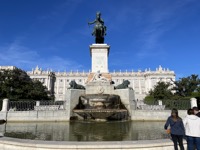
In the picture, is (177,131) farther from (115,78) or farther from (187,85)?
(115,78)

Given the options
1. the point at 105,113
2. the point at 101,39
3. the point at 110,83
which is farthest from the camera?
the point at 101,39

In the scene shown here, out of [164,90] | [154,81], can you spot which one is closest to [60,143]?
[164,90]

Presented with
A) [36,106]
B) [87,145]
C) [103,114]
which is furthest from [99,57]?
[87,145]

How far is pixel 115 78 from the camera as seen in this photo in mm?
126875

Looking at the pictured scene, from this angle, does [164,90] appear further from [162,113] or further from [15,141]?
[15,141]

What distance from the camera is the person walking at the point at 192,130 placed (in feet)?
16.9

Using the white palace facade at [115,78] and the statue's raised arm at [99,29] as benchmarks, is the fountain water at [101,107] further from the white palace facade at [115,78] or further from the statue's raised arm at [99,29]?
the white palace facade at [115,78]

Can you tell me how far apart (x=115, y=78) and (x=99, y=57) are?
351 ft

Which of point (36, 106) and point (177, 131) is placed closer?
point (177, 131)

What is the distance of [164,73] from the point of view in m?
122

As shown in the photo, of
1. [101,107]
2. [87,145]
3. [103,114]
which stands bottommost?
[87,145]

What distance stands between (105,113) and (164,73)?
4565 inches

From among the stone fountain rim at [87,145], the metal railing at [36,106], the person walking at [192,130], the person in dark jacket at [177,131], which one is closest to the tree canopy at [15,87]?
the metal railing at [36,106]

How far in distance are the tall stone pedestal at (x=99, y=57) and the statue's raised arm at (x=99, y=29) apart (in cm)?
177
